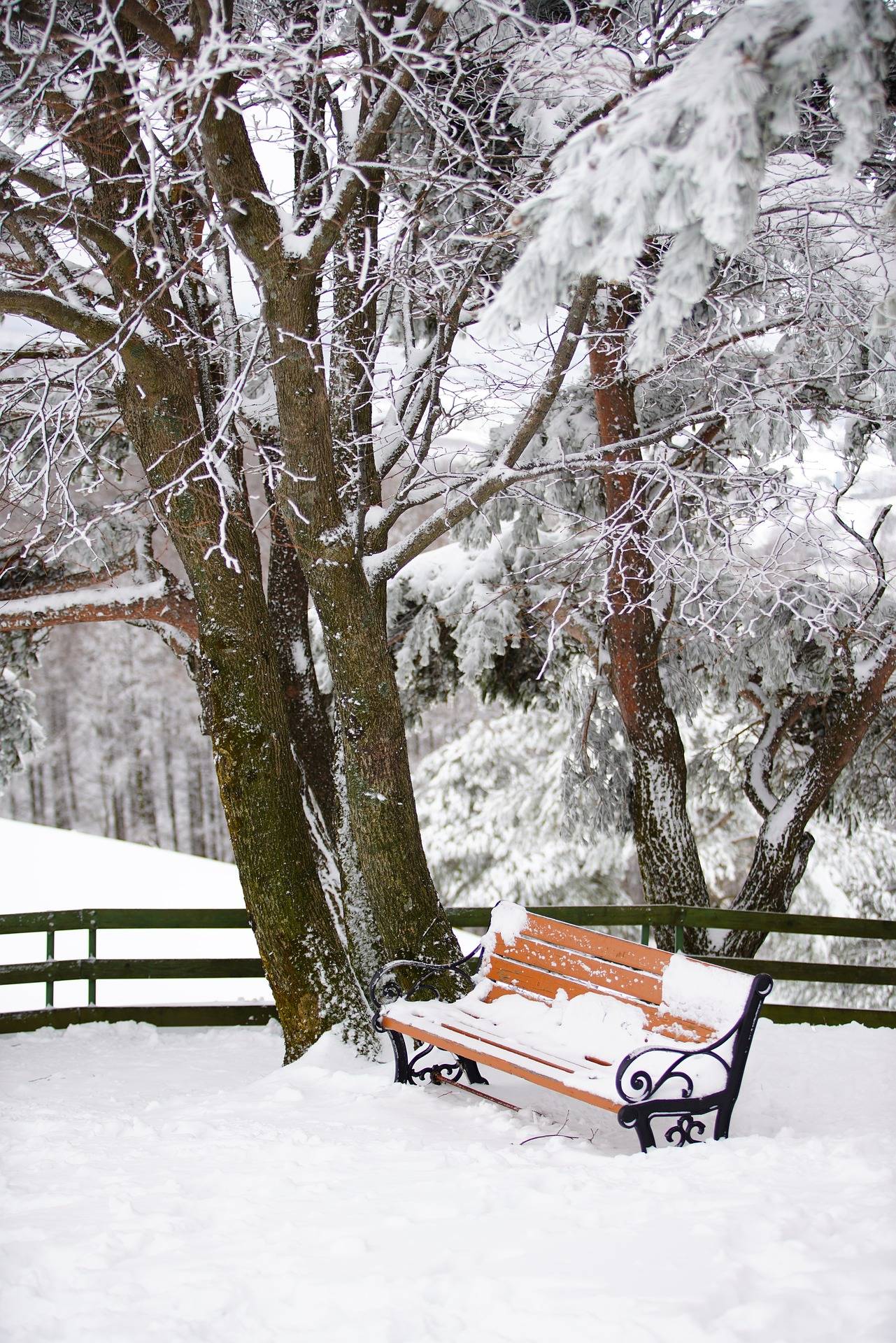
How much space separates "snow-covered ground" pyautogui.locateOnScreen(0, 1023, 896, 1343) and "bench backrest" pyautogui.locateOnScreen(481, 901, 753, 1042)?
1.89ft

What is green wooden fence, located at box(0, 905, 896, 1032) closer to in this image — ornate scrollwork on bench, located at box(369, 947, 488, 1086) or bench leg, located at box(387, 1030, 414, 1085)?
ornate scrollwork on bench, located at box(369, 947, 488, 1086)

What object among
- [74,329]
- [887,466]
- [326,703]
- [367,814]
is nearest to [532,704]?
[326,703]

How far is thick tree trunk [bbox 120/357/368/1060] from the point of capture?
551 centimetres

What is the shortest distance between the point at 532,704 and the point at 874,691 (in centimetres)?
309

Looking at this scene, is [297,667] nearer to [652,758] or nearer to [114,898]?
[652,758]

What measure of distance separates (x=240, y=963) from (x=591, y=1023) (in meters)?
3.33

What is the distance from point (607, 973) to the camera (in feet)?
15.8

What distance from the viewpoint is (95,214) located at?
18.0 ft

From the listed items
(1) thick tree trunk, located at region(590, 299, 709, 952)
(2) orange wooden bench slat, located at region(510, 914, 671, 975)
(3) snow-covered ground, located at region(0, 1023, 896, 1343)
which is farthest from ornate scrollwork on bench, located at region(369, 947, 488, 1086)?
(1) thick tree trunk, located at region(590, 299, 709, 952)

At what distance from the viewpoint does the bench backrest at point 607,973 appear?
4.39 meters

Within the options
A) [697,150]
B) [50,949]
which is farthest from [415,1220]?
[50,949]

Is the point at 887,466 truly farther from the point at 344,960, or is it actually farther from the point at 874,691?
the point at 344,960

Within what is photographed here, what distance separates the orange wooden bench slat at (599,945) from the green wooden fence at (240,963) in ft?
6.46

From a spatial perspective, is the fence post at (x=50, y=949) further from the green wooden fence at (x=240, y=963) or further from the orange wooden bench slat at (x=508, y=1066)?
the orange wooden bench slat at (x=508, y=1066)
